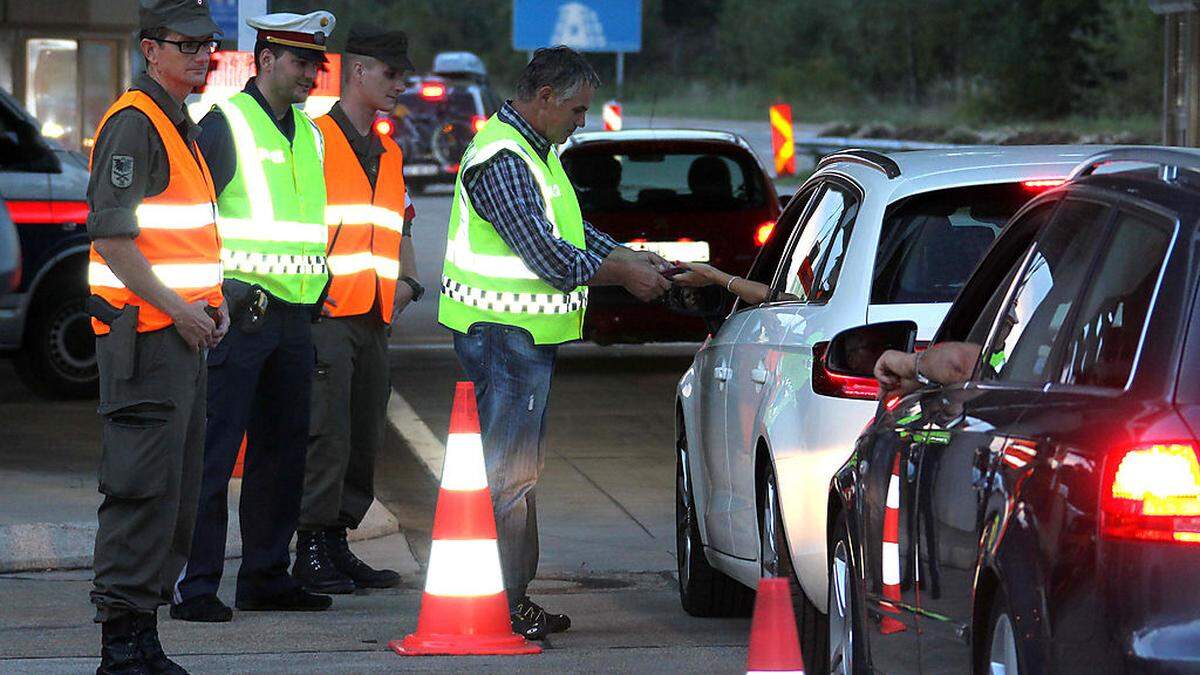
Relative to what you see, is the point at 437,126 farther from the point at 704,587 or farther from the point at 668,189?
the point at 704,587

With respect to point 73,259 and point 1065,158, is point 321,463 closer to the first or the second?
point 1065,158

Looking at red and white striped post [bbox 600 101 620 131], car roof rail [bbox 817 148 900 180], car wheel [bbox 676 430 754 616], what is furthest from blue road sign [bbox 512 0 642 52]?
car roof rail [bbox 817 148 900 180]

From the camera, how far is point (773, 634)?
13.6ft

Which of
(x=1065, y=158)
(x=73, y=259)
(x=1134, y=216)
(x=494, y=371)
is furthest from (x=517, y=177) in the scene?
(x=73, y=259)

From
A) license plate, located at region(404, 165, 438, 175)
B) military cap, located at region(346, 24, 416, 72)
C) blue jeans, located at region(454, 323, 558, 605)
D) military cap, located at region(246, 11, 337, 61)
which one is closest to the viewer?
blue jeans, located at region(454, 323, 558, 605)

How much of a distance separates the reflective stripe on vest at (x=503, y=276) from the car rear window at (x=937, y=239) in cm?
118

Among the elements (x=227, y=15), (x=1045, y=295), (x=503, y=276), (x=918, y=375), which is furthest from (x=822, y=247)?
(x=227, y=15)

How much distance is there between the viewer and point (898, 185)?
22.3ft

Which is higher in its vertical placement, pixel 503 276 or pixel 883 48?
pixel 883 48

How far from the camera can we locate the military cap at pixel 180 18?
671cm

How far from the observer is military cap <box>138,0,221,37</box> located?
6.71 metres

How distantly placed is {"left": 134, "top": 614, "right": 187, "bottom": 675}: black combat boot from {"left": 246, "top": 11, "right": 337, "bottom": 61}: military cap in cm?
213

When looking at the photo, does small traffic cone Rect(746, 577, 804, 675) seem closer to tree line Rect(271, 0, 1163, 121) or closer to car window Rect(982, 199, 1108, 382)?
car window Rect(982, 199, 1108, 382)

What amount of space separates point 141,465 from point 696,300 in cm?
221
